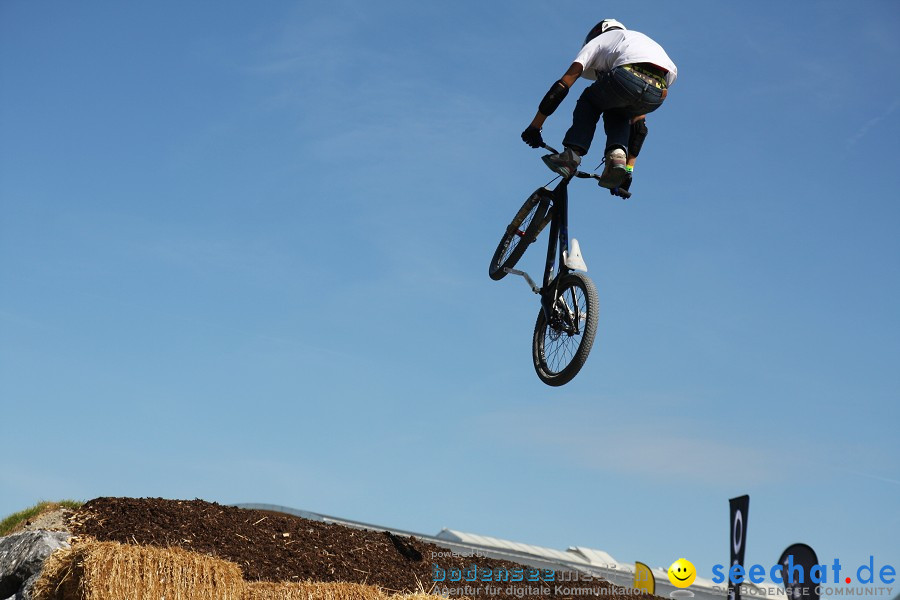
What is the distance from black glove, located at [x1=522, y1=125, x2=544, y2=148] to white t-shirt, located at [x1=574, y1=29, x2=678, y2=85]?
76 centimetres

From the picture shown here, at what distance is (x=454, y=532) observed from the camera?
17812 millimetres

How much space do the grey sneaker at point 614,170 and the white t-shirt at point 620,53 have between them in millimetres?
827

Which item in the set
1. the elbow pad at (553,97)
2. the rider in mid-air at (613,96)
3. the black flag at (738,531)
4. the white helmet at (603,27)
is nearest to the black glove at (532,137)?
the rider in mid-air at (613,96)

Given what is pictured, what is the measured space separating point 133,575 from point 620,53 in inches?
277

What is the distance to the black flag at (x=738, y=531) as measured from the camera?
364 inches

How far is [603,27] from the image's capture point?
33.2ft

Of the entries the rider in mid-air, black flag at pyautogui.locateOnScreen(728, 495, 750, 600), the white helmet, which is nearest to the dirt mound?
black flag at pyautogui.locateOnScreen(728, 495, 750, 600)

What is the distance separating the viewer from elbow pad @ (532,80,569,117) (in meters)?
9.84

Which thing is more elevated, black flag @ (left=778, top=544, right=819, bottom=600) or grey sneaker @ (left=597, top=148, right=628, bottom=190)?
grey sneaker @ (left=597, top=148, right=628, bottom=190)

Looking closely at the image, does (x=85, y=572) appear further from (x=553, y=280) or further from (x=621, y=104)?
(x=621, y=104)

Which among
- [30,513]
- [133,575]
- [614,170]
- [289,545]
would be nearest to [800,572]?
[614,170]

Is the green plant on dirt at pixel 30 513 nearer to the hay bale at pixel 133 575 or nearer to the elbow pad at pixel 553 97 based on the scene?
the hay bale at pixel 133 575

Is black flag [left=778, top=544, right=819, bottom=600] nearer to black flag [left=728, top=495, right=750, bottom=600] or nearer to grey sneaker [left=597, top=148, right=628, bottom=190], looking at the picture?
black flag [left=728, top=495, right=750, bottom=600]

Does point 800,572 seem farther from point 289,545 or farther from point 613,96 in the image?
point 289,545
